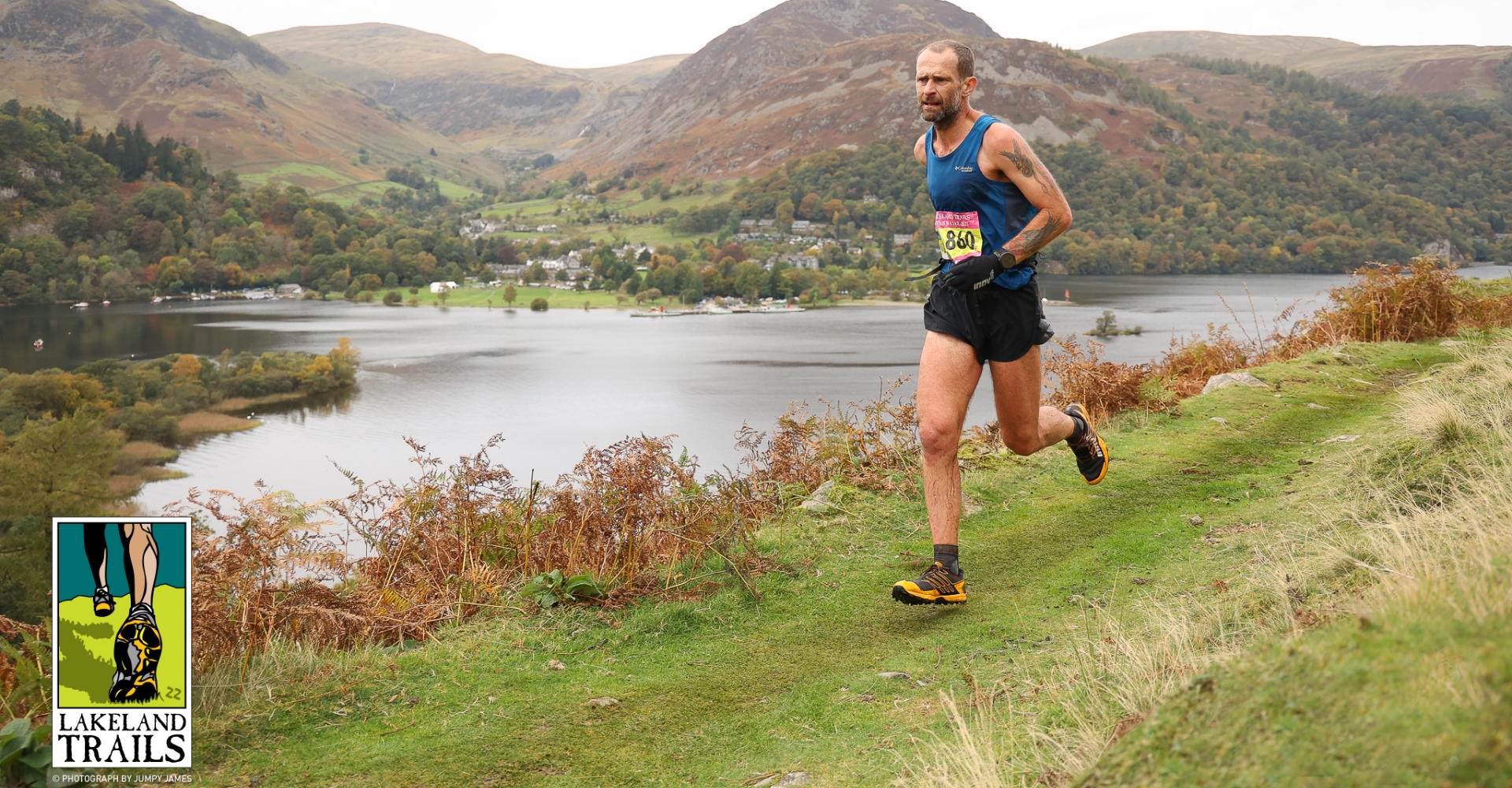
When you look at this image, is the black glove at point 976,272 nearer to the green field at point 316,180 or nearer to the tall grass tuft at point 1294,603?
the tall grass tuft at point 1294,603

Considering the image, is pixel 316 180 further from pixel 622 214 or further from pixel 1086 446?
pixel 1086 446

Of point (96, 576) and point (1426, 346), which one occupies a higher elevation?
point (1426, 346)

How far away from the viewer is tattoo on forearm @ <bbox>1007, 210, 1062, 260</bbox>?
393cm

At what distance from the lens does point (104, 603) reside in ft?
9.16

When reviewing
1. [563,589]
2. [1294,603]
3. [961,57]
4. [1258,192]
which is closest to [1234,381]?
[961,57]

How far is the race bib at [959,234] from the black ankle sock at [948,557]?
1.28 metres

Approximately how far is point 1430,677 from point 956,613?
2673 millimetres

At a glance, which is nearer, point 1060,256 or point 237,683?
point 237,683

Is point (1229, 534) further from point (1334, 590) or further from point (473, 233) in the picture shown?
point (473, 233)

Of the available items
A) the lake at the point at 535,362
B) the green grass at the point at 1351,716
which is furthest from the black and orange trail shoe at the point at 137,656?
the lake at the point at 535,362

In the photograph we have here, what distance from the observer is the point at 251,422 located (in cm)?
4300

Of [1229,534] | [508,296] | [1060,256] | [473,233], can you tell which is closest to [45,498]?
[1229,534]

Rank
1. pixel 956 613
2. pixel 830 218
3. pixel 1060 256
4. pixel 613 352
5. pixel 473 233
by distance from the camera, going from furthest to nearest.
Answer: pixel 473 233 < pixel 830 218 < pixel 1060 256 < pixel 613 352 < pixel 956 613

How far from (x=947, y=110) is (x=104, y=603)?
3590 millimetres
